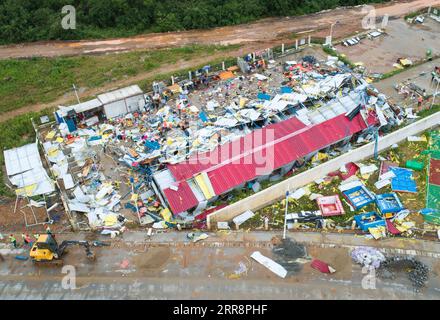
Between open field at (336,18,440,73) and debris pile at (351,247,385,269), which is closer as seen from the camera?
debris pile at (351,247,385,269)

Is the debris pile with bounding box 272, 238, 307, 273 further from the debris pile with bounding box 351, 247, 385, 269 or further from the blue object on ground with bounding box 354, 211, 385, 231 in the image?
the blue object on ground with bounding box 354, 211, 385, 231

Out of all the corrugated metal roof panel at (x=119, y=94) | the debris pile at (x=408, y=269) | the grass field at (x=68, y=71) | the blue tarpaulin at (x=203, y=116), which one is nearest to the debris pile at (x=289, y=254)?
Result: the debris pile at (x=408, y=269)

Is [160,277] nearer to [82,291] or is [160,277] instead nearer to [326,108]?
[82,291]

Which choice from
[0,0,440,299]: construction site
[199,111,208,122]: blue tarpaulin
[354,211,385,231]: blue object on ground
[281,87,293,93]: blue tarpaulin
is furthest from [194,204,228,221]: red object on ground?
[281,87,293,93]: blue tarpaulin

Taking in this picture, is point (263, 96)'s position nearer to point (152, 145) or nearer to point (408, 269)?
point (152, 145)

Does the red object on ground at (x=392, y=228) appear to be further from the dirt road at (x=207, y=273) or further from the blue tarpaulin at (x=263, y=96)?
the blue tarpaulin at (x=263, y=96)
